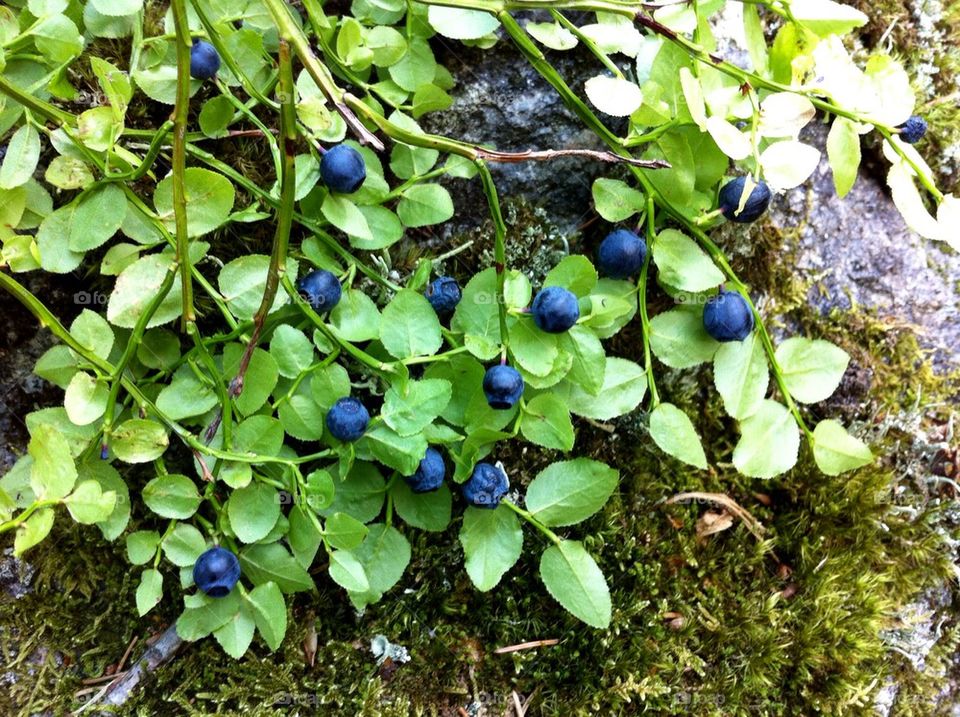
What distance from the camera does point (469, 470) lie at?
136 centimetres

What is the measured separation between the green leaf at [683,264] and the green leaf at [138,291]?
0.84m

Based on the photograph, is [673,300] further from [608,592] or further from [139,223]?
[139,223]

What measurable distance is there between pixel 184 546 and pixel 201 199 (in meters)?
0.58

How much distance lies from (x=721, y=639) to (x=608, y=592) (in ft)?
1.02

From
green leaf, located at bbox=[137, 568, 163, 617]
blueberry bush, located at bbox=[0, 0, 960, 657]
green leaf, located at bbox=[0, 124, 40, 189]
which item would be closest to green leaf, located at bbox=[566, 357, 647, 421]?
blueberry bush, located at bbox=[0, 0, 960, 657]

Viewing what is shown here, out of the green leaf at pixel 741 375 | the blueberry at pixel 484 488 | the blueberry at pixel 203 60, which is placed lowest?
the blueberry at pixel 484 488

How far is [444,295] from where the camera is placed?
1.42 metres

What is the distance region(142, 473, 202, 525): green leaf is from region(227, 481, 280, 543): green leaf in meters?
0.07

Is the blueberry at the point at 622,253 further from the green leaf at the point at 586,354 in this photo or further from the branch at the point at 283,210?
the branch at the point at 283,210

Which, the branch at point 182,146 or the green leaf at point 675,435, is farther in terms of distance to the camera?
the green leaf at point 675,435

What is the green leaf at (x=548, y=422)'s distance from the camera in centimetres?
135

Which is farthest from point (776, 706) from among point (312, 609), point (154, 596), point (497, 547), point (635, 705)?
point (154, 596)

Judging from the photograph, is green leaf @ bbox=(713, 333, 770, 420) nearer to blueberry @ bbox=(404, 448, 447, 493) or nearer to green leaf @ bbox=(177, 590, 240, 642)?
blueberry @ bbox=(404, 448, 447, 493)

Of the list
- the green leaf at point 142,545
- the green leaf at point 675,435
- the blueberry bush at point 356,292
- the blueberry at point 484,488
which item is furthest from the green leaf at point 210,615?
the green leaf at point 675,435
